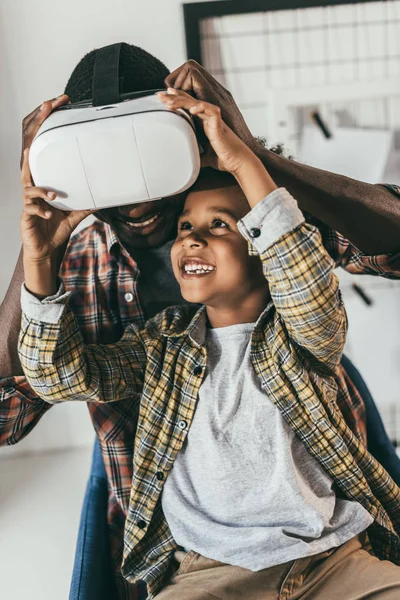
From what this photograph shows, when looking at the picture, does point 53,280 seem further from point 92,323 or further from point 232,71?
point 232,71

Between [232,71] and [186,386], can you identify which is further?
[232,71]

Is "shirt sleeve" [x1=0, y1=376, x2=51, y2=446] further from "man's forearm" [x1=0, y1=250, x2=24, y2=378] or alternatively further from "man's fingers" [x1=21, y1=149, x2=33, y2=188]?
"man's fingers" [x1=21, y1=149, x2=33, y2=188]

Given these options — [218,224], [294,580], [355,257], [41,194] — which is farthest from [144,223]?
[294,580]

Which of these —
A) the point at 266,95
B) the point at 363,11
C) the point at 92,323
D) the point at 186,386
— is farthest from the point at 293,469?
the point at 363,11

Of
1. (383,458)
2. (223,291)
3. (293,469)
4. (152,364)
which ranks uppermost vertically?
(223,291)

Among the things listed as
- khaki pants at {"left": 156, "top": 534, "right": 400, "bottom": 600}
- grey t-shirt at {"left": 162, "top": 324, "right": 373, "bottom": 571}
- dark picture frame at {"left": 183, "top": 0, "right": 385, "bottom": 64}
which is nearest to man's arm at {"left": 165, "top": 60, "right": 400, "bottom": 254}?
grey t-shirt at {"left": 162, "top": 324, "right": 373, "bottom": 571}

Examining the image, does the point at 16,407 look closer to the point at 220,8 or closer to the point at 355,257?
the point at 355,257

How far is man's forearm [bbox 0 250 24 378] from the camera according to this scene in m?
1.05

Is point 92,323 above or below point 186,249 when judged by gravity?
below

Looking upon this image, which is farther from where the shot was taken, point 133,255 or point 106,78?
point 133,255

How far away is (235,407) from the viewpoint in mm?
997

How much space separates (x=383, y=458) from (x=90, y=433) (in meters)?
0.95

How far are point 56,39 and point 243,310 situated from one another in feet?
3.01

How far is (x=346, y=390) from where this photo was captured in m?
1.18
